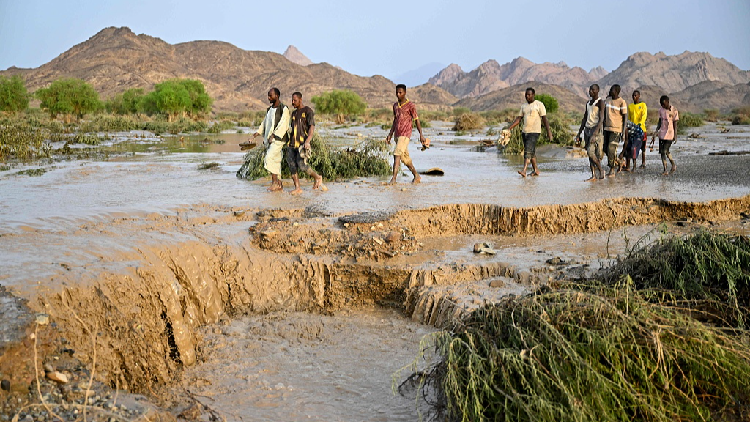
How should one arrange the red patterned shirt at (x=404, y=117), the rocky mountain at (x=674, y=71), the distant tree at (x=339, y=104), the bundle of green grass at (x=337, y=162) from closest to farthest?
the red patterned shirt at (x=404, y=117)
the bundle of green grass at (x=337, y=162)
the distant tree at (x=339, y=104)
the rocky mountain at (x=674, y=71)

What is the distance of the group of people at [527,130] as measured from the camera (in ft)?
33.8

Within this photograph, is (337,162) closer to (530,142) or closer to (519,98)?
(530,142)

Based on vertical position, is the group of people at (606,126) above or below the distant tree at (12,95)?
below

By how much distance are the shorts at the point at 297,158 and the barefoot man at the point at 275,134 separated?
0.62 ft

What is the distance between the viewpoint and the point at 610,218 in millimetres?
8828

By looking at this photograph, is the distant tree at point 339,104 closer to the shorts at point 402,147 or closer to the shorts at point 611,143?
the shorts at point 611,143

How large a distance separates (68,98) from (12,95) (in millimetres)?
3863

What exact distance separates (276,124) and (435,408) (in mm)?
6962

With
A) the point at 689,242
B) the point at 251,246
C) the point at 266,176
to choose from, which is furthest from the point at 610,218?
the point at 266,176

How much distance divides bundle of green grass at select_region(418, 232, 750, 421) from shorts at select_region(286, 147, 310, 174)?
6.49 m

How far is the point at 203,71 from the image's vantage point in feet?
463

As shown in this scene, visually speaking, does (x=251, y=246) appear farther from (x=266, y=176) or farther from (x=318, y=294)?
(x=266, y=176)

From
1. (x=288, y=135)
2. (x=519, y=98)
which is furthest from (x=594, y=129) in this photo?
(x=519, y=98)

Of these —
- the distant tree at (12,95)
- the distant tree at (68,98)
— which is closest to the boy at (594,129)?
the distant tree at (68,98)
